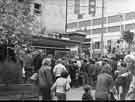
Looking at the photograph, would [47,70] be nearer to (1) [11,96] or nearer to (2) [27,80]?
(1) [11,96]

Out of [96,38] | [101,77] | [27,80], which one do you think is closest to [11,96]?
[27,80]

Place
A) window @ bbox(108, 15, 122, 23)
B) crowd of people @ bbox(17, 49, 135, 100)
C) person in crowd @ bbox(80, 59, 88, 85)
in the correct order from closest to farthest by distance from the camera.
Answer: crowd of people @ bbox(17, 49, 135, 100)
person in crowd @ bbox(80, 59, 88, 85)
window @ bbox(108, 15, 122, 23)

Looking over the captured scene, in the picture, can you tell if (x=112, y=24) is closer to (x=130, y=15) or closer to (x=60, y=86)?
(x=130, y=15)

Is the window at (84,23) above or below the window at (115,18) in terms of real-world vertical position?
below

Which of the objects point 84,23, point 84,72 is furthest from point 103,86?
point 84,23

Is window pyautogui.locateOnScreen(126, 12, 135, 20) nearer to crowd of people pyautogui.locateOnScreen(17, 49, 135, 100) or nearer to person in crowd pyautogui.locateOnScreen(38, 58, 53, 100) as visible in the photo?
crowd of people pyautogui.locateOnScreen(17, 49, 135, 100)

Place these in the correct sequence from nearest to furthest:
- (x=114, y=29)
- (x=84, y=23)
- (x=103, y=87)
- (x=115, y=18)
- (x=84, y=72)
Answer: (x=103, y=87) → (x=84, y=72) → (x=114, y=29) → (x=115, y=18) → (x=84, y=23)

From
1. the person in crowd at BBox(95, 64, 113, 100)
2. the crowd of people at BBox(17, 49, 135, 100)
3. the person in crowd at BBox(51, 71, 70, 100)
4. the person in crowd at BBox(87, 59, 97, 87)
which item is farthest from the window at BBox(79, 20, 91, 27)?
the person in crowd at BBox(95, 64, 113, 100)

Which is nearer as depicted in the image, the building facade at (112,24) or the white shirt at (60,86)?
the white shirt at (60,86)

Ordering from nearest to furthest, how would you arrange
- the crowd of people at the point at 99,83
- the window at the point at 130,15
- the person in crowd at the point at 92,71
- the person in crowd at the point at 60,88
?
the crowd of people at the point at 99,83
the person in crowd at the point at 60,88
the person in crowd at the point at 92,71
the window at the point at 130,15

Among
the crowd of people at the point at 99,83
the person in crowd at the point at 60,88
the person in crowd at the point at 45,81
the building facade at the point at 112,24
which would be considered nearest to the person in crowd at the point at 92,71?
the crowd of people at the point at 99,83

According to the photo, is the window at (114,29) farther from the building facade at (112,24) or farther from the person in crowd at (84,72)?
the person in crowd at (84,72)

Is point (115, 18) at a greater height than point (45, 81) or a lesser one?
greater

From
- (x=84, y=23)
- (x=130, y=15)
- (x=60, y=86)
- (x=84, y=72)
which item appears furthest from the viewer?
(x=84, y=23)
